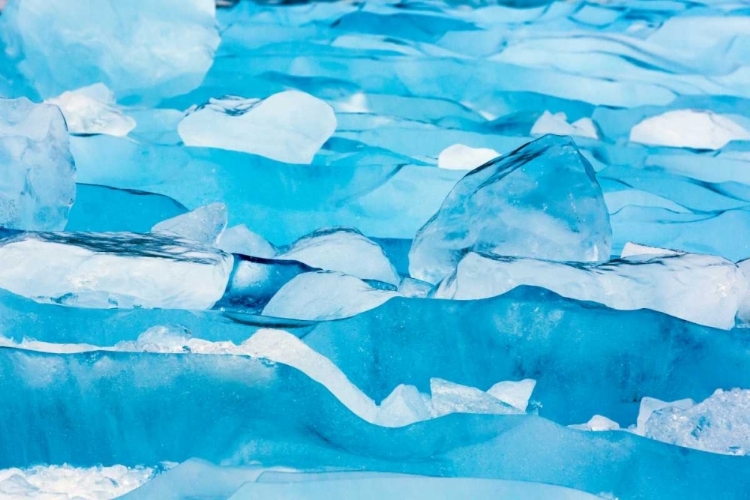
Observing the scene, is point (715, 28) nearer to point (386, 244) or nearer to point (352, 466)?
point (386, 244)

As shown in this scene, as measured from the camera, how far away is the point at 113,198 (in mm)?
1365

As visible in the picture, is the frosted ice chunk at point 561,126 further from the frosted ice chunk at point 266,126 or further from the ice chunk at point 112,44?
the ice chunk at point 112,44

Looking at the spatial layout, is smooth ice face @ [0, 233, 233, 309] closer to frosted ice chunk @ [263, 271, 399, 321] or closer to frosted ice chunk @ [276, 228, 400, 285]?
frosted ice chunk @ [263, 271, 399, 321]

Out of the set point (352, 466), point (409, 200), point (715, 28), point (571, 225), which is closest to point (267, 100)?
point (409, 200)

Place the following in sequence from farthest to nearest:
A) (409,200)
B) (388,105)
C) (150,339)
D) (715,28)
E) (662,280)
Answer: (715,28) < (388,105) < (409,200) < (662,280) < (150,339)

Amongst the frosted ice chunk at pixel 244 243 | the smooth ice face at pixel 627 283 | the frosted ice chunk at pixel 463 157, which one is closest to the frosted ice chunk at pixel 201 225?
the frosted ice chunk at pixel 244 243

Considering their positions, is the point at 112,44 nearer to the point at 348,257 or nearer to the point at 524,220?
the point at 348,257

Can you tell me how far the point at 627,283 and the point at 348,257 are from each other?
12.8 inches

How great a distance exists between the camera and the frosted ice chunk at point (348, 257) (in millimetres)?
1107

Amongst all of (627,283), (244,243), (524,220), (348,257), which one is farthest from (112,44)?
(627,283)

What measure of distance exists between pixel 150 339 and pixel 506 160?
20.7 inches

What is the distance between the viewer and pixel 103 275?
0.92m

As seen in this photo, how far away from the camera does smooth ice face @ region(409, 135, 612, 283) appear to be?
1096 millimetres

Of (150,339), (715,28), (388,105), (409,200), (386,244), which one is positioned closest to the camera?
(150,339)
